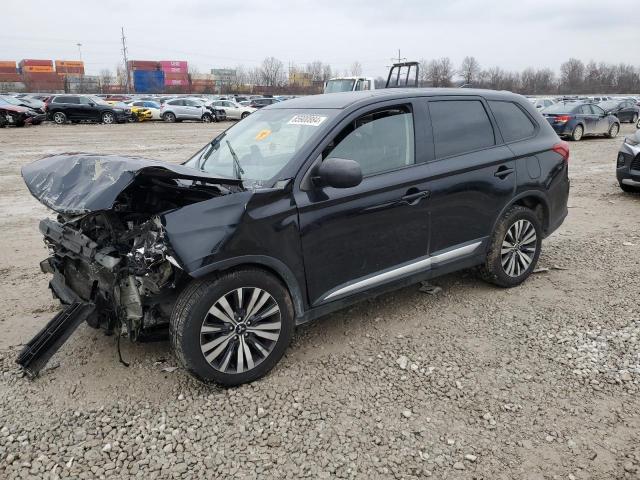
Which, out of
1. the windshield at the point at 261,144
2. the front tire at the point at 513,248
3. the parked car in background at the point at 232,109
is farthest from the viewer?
the parked car in background at the point at 232,109

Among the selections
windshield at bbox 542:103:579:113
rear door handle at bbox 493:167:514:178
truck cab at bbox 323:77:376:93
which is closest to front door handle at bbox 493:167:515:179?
rear door handle at bbox 493:167:514:178

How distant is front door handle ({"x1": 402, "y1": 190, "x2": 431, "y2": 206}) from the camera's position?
3.78m

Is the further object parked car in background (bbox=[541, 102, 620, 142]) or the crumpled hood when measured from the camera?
parked car in background (bbox=[541, 102, 620, 142])

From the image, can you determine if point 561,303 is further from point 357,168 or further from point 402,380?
point 357,168

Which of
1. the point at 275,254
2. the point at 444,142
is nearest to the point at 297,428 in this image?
the point at 275,254

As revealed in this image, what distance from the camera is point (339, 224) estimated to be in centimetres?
347

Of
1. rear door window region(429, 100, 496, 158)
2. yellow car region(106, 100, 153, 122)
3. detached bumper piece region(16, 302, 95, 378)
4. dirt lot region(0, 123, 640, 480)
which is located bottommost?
dirt lot region(0, 123, 640, 480)

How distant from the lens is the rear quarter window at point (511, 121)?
15.0ft

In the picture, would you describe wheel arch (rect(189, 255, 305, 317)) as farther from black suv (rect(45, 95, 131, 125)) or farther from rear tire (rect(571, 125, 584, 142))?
black suv (rect(45, 95, 131, 125))

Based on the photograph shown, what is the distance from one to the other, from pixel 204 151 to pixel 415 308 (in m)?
2.33

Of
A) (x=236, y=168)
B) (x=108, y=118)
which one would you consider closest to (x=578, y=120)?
(x=236, y=168)

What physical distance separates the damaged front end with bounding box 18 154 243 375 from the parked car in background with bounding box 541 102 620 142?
58.1ft

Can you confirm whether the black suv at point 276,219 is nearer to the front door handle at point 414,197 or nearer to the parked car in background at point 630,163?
the front door handle at point 414,197

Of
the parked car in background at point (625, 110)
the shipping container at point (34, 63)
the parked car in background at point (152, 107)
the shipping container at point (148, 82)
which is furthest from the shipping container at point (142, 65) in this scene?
the parked car in background at point (625, 110)
